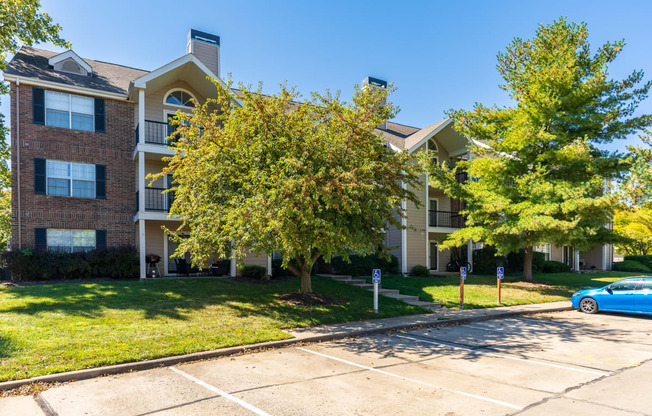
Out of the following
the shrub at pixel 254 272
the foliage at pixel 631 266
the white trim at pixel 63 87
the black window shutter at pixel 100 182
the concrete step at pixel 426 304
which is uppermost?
the white trim at pixel 63 87

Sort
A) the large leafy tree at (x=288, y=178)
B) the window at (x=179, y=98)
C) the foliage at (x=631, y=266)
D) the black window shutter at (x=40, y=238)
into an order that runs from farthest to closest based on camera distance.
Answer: the foliage at (x=631, y=266)
the window at (x=179, y=98)
the black window shutter at (x=40, y=238)
the large leafy tree at (x=288, y=178)

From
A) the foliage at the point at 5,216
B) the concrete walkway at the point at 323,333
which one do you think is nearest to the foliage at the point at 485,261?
the concrete walkway at the point at 323,333

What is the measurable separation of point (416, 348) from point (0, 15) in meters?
21.5

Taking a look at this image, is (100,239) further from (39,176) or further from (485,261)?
(485,261)

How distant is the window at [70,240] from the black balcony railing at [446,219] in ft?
58.3

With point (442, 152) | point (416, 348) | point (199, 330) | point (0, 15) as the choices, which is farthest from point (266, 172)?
point (442, 152)

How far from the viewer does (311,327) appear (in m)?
11.2

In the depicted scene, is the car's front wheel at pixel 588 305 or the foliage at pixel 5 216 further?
the foliage at pixel 5 216

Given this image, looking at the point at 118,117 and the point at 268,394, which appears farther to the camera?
the point at 118,117

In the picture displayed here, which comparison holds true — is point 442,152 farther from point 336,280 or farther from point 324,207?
point 324,207

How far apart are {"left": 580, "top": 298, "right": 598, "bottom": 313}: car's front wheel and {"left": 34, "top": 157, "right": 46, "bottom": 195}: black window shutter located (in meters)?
20.8

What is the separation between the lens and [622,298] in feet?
46.7

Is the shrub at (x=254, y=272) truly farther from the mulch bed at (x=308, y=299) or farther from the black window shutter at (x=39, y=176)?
the black window shutter at (x=39, y=176)

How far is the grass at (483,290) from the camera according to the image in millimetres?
16203
